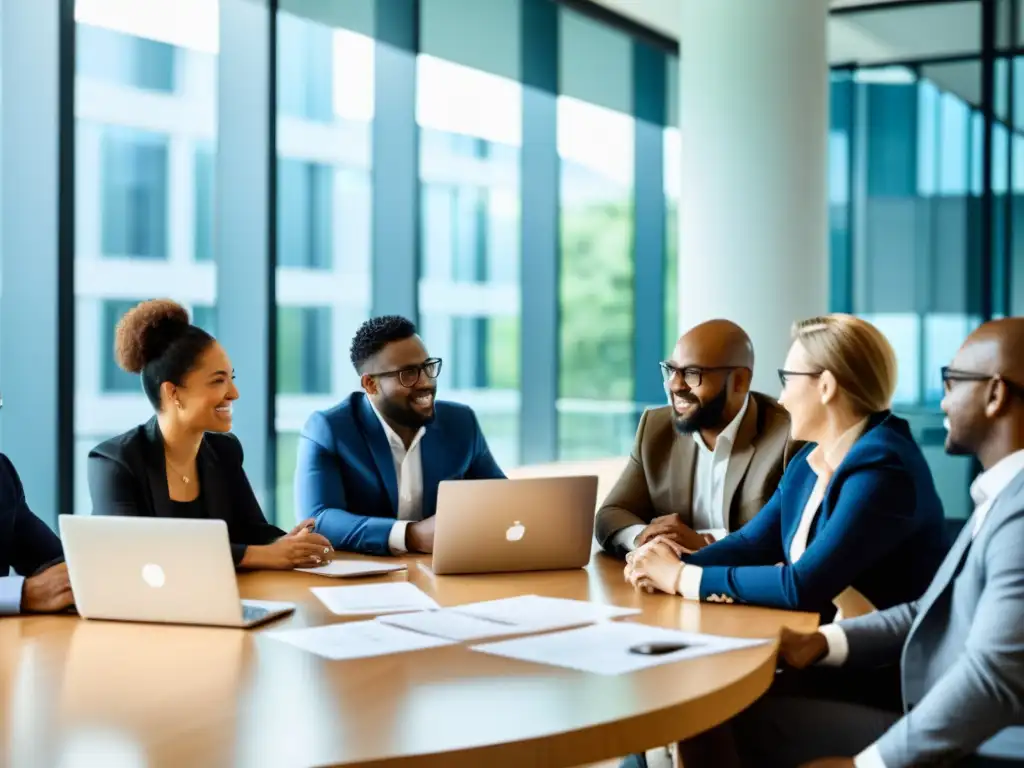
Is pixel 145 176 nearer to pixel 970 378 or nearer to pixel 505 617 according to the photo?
pixel 505 617

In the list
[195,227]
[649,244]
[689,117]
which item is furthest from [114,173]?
[689,117]

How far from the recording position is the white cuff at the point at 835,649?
7.25 ft

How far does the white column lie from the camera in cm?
597

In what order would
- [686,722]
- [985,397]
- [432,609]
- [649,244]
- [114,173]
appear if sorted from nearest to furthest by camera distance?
[686,722] → [985,397] → [432,609] → [649,244] → [114,173]

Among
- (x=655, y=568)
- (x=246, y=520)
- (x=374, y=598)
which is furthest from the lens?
(x=246, y=520)

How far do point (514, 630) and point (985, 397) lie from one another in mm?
885

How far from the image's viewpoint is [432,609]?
2.37 m

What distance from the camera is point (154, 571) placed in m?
2.19

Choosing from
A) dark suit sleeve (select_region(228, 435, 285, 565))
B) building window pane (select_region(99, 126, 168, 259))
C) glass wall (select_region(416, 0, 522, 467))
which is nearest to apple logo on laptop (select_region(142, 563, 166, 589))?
dark suit sleeve (select_region(228, 435, 285, 565))

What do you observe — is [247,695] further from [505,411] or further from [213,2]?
[505,411]

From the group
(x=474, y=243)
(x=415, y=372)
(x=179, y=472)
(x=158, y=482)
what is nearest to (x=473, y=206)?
(x=474, y=243)

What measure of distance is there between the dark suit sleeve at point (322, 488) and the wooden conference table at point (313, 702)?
3.29 feet

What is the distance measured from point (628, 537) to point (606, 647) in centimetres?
105

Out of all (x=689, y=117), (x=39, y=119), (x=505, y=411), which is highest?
(x=689, y=117)
